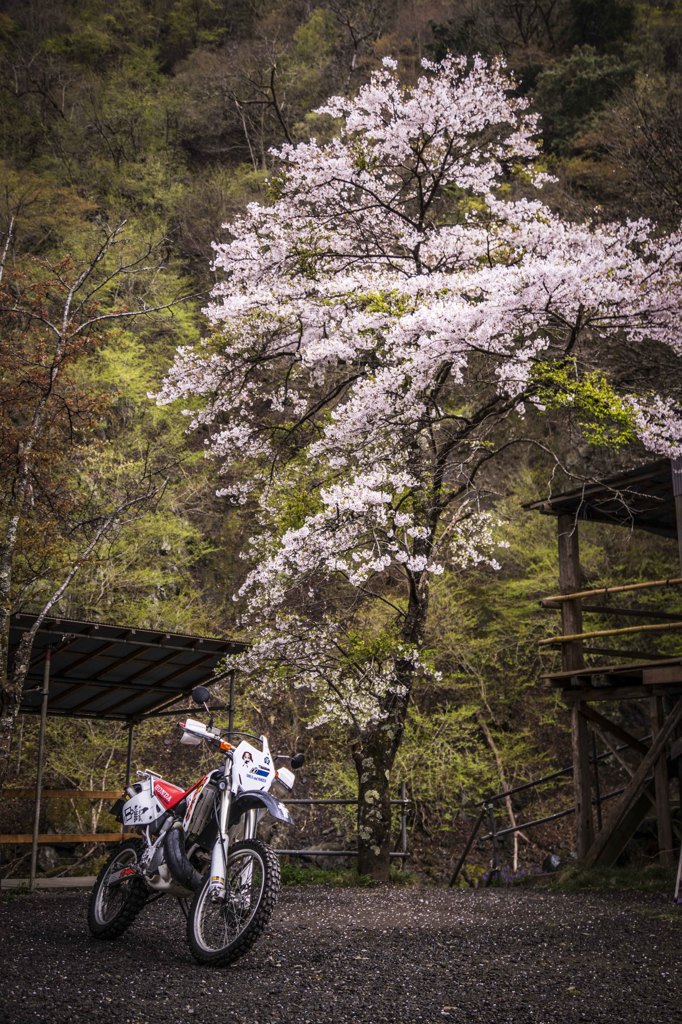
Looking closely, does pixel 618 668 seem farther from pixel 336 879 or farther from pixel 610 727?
pixel 336 879

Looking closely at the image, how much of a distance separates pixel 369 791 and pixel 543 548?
9070 mm

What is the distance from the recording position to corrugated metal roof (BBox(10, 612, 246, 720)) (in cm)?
815

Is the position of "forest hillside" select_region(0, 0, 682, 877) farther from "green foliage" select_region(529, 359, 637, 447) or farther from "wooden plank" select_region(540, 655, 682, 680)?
"wooden plank" select_region(540, 655, 682, 680)

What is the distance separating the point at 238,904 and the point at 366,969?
74 cm

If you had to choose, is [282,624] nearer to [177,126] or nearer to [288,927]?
[288,927]

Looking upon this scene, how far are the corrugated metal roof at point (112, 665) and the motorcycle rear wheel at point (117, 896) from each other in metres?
2.57

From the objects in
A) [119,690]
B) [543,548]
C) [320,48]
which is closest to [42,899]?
[119,690]

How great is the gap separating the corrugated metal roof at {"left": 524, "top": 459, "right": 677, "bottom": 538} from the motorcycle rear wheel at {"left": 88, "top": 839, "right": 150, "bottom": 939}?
5802 mm

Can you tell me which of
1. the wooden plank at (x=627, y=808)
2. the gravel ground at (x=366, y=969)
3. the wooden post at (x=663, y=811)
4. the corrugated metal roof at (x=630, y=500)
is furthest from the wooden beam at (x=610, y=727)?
the gravel ground at (x=366, y=969)

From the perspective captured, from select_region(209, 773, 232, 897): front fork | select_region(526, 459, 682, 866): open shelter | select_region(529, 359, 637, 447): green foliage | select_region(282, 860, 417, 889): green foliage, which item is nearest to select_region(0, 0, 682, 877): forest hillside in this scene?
select_region(529, 359, 637, 447): green foliage

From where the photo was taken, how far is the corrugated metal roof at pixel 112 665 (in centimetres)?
815

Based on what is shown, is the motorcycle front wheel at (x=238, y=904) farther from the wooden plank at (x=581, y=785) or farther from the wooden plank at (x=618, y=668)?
the wooden plank at (x=581, y=785)

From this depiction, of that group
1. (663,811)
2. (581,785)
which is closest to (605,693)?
(581,785)

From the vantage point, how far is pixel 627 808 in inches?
372
